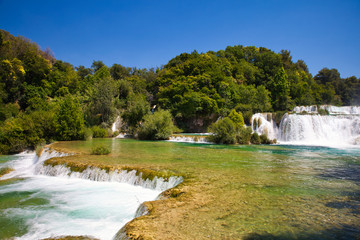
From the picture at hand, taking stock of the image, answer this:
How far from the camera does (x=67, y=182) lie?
A: 9648 millimetres

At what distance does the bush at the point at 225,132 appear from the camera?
2367 centimetres

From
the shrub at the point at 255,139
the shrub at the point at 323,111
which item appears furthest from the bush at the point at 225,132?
the shrub at the point at 323,111

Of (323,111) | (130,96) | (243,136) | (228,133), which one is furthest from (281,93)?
(130,96)

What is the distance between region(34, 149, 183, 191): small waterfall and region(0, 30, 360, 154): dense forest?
33.7ft

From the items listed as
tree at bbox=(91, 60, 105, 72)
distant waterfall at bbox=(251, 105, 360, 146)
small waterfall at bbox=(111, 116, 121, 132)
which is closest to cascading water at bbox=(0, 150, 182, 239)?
distant waterfall at bbox=(251, 105, 360, 146)

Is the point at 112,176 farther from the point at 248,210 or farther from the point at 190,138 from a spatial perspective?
the point at 190,138

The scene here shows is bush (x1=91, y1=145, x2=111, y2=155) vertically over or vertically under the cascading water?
over

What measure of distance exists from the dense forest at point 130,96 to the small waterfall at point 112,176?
1027 centimetres

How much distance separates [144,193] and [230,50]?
7135cm

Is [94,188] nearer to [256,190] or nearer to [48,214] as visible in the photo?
[48,214]

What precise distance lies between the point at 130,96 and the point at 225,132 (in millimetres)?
25542

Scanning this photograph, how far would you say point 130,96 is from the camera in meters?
43.1

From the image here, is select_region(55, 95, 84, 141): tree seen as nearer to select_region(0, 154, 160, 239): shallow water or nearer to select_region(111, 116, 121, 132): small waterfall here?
select_region(0, 154, 160, 239): shallow water

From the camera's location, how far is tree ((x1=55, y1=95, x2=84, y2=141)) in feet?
72.7
